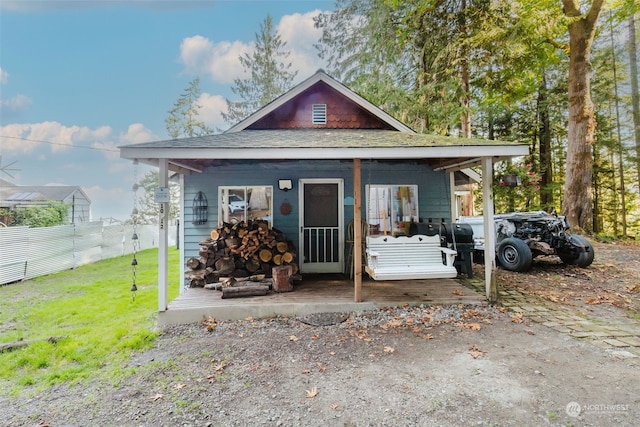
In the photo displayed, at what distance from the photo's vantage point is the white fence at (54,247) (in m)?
7.40

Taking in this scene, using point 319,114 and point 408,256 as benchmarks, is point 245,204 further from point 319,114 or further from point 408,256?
point 408,256

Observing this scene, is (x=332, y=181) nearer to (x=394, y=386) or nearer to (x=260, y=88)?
(x=394, y=386)

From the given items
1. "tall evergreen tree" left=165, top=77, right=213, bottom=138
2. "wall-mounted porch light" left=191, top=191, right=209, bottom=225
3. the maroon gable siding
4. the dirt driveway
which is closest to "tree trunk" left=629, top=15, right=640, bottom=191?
the maroon gable siding

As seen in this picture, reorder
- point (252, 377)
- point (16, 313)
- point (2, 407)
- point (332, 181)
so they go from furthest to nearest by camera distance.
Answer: point (332, 181), point (16, 313), point (252, 377), point (2, 407)

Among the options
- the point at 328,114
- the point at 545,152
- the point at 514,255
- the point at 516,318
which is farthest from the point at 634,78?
the point at 516,318

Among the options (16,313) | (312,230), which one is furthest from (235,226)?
(16,313)

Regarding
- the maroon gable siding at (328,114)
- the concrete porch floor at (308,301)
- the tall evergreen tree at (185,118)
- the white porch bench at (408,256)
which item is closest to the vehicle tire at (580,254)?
the concrete porch floor at (308,301)

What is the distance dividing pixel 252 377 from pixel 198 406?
54cm

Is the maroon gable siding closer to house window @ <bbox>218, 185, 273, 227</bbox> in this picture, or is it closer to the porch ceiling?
house window @ <bbox>218, 185, 273, 227</bbox>

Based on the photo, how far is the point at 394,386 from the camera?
8.55 ft

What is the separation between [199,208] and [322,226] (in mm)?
2637

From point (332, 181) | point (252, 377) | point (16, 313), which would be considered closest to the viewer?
point (252, 377)

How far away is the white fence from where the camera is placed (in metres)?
7.40

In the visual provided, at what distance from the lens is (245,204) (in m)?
6.55
